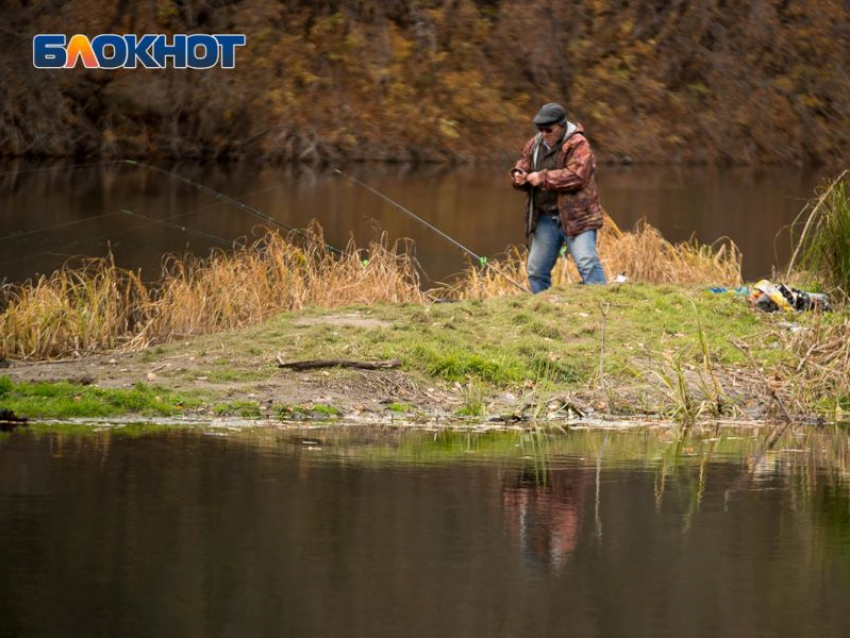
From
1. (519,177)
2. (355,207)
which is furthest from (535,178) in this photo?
(355,207)

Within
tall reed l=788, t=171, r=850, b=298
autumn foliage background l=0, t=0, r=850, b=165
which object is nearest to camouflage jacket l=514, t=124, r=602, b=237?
tall reed l=788, t=171, r=850, b=298

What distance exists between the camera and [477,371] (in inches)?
484

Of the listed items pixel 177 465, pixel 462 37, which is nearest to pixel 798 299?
pixel 177 465

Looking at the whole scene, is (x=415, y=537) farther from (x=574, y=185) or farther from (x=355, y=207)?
(x=355, y=207)

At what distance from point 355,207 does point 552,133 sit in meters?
22.9

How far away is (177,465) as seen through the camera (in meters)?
9.16

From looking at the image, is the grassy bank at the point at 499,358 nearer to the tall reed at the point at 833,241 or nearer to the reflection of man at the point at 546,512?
the tall reed at the point at 833,241

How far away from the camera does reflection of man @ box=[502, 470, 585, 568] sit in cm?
739

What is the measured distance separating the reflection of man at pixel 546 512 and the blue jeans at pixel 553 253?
570cm

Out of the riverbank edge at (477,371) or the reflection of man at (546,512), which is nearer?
the reflection of man at (546,512)

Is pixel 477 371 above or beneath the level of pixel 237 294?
beneath

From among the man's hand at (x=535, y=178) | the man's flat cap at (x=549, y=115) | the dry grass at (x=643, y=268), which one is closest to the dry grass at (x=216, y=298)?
the dry grass at (x=643, y=268)

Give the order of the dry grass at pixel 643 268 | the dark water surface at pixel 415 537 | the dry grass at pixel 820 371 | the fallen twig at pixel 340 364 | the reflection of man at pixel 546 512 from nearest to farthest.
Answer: the dark water surface at pixel 415 537, the reflection of man at pixel 546 512, the dry grass at pixel 820 371, the fallen twig at pixel 340 364, the dry grass at pixel 643 268

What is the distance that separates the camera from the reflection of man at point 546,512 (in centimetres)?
739
